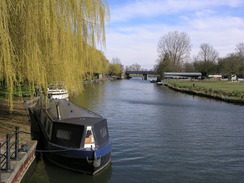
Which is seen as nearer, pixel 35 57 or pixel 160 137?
pixel 35 57

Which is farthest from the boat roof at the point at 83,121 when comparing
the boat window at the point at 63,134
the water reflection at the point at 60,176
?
the water reflection at the point at 60,176

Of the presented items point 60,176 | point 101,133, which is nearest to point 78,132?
point 101,133

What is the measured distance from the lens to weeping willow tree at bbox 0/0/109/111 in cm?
773

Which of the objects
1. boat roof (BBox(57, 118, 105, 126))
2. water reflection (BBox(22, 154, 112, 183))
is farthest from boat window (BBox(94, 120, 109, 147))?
water reflection (BBox(22, 154, 112, 183))

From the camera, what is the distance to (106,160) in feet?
32.6

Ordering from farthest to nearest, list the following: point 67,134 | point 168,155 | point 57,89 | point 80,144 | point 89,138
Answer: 1. point 168,155
2. point 57,89
3. point 67,134
4. point 89,138
5. point 80,144

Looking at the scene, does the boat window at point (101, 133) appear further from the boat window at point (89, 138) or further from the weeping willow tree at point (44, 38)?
the weeping willow tree at point (44, 38)

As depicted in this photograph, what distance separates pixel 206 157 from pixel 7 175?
341 inches

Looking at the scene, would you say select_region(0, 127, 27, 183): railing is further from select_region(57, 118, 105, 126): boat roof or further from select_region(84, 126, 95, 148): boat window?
select_region(84, 126, 95, 148): boat window

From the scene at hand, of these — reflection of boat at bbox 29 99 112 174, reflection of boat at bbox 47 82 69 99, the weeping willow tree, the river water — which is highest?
the weeping willow tree

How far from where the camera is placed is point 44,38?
27.5 feet

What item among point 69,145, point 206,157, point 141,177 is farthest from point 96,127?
point 206,157

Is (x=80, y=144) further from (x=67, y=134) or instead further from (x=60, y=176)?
(x=60, y=176)

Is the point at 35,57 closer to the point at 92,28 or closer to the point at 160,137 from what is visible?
the point at 92,28
